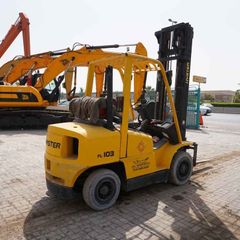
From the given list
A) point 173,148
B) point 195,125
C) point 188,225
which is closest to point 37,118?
point 195,125

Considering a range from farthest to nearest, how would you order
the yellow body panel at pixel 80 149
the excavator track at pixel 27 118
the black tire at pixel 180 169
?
the excavator track at pixel 27 118 → the black tire at pixel 180 169 → the yellow body panel at pixel 80 149

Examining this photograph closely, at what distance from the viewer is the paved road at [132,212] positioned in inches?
142

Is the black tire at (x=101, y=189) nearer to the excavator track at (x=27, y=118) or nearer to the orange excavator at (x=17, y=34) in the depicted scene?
the excavator track at (x=27, y=118)

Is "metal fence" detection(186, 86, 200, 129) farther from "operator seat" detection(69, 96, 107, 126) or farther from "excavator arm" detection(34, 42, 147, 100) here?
"operator seat" detection(69, 96, 107, 126)

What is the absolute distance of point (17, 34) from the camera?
58.0ft

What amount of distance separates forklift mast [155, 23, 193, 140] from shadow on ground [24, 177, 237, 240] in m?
1.85

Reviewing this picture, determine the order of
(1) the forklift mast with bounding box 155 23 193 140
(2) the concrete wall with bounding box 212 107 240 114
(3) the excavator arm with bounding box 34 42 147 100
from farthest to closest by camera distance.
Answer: (2) the concrete wall with bounding box 212 107 240 114 < (3) the excavator arm with bounding box 34 42 147 100 < (1) the forklift mast with bounding box 155 23 193 140

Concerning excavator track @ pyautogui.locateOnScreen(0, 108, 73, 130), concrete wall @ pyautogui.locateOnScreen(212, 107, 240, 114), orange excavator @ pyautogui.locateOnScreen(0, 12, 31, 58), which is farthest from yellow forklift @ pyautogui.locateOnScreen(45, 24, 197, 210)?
concrete wall @ pyautogui.locateOnScreen(212, 107, 240, 114)

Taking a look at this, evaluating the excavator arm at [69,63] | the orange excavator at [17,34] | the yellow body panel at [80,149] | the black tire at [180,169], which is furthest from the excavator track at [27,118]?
the yellow body panel at [80,149]

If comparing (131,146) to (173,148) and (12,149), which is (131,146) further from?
(12,149)

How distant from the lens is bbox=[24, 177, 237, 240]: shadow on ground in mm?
3564

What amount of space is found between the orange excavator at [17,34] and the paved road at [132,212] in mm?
12849

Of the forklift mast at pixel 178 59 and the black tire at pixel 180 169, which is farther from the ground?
the forklift mast at pixel 178 59

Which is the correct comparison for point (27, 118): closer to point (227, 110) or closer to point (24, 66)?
point (24, 66)
